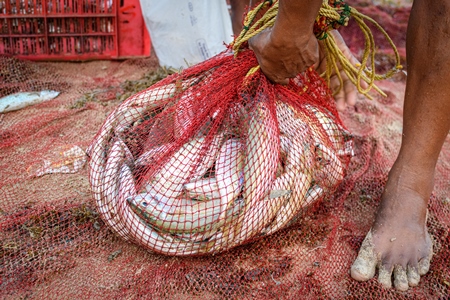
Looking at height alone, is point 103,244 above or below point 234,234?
below

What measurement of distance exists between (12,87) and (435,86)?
9.99 feet

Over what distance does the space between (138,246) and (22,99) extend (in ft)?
6.30

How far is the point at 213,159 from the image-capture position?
2154 millimetres

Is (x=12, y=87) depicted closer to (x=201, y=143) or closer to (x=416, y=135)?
(x=201, y=143)

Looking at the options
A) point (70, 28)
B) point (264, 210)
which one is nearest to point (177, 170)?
point (264, 210)

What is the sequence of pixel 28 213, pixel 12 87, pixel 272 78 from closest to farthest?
pixel 272 78
pixel 28 213
pixel 12 87

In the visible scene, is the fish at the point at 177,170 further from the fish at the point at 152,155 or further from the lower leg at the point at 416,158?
the lower leg at the point at 416,158

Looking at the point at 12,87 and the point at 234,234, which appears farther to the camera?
the point at 12,87

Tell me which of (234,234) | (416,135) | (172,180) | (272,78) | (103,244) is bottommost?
(103,244)

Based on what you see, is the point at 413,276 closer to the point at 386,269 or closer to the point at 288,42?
the point at 386,269

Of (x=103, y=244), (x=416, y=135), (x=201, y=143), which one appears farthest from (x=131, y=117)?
(x=416, y=135)

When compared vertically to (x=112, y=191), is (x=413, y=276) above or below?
below

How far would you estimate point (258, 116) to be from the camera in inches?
83.4

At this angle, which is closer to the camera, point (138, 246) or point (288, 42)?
point (288, 42)
